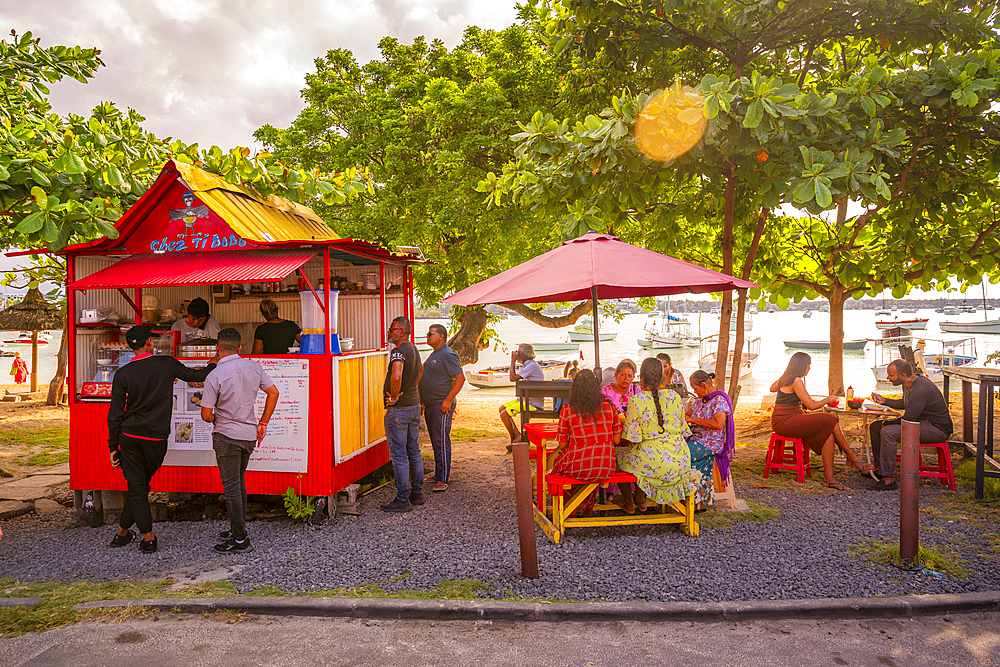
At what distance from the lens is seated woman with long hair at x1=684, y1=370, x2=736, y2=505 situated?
596cm

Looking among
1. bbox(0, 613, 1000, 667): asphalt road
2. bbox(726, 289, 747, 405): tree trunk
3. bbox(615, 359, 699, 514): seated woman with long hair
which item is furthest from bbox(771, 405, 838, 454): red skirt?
bbox(0, 613, 1000, 667): asphalt road

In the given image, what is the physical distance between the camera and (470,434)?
38.2ft

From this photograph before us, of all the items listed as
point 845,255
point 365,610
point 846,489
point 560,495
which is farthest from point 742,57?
point 365,610

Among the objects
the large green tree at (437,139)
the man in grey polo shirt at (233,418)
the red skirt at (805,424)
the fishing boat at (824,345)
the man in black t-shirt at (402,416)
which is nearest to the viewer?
the man in grey polo shirt at (233,418)

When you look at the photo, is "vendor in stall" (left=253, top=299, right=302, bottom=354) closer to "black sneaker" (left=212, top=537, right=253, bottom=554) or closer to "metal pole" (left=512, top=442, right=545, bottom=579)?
"black sneaker" (left=212, top=537, right=253, bottom=554)

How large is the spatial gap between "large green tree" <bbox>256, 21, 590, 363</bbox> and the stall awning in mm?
5807

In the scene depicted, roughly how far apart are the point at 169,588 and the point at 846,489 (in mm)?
6605

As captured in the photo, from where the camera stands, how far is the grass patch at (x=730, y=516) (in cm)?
575

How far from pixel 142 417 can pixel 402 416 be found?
235 centimetres

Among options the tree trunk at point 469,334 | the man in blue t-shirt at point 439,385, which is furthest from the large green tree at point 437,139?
the man in blue t-shirt at point 439,385

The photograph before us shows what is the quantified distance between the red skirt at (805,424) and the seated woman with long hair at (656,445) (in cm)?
231

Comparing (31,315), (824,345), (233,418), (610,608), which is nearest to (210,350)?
(233,418)

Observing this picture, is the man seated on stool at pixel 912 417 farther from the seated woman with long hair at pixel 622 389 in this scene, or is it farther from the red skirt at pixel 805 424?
the seated woman with long hair at pixel 622 389

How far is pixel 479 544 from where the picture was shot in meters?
5.34
